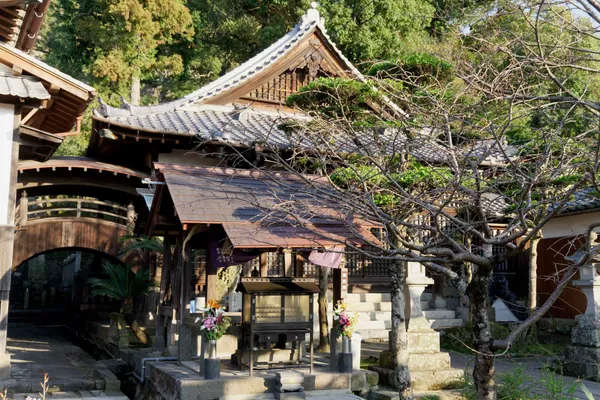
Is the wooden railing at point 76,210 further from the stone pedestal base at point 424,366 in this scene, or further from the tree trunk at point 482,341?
the tree trunk at point 482,341

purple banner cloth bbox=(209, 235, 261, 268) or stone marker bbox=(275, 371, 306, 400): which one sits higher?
purple banner cloth bbox=(209, 235, 261, 268)

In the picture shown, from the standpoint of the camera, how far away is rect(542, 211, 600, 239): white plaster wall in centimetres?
1797

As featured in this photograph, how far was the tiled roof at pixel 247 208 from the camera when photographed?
978 cm

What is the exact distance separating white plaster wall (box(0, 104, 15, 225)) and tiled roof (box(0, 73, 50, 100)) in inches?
19.0

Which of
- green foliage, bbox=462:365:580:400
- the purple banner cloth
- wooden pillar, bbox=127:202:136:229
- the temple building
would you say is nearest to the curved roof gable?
wooden pillar, bbox=127:202:136:229

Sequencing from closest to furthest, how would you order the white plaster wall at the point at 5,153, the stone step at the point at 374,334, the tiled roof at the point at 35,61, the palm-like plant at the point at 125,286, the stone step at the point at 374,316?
the white plaster wall at the point at 5,153 < the tiled roof at the point at 35,61 < the palm-like plant at the point at 125,286 < the stone step at the point at 374,334 < the stone step at the point at 374,316

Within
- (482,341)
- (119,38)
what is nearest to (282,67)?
(119,38)

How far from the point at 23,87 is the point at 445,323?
13695mm

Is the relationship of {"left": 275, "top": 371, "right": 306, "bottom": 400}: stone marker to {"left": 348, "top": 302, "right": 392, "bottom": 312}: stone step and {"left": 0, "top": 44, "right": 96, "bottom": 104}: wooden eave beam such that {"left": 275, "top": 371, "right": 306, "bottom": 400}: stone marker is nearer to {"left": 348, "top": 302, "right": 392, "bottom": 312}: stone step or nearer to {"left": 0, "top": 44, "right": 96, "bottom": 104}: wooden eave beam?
{"left": 0, "top": 44, "right": 96, "bottom": 104}: wooden eave beam

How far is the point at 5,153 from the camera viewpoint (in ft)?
36.9

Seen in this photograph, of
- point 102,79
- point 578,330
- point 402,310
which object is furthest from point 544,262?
point 102,79

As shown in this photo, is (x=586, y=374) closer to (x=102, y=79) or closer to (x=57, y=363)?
(x=57, y=363)

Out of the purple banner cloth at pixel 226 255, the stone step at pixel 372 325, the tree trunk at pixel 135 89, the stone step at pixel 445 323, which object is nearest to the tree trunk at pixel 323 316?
the purple banner cloth at pixel 226 255

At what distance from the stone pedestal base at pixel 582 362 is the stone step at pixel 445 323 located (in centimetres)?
503
